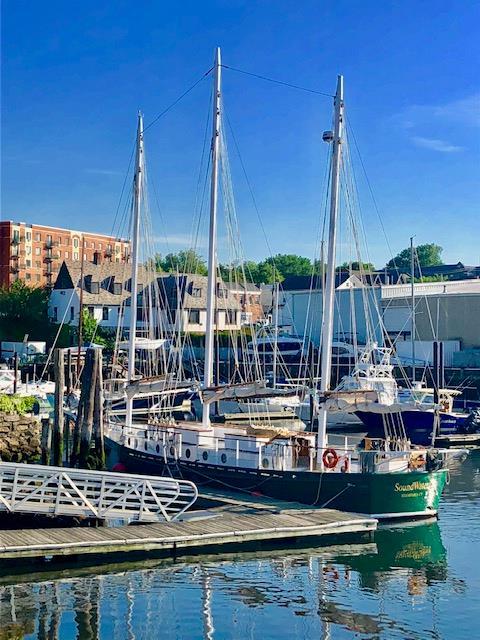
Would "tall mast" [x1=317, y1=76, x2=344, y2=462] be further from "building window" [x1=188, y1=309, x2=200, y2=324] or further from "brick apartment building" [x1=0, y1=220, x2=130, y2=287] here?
"brick apartment building" [x1=0, y1=220, x2=130, y2=287]

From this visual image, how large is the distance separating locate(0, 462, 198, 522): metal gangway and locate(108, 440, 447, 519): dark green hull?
16.2ft

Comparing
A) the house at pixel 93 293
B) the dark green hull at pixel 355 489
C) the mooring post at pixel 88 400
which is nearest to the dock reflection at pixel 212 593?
the dark green hull at pixel 355 489

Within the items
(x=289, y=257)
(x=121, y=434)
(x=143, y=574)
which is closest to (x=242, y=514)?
(x=143, y=574)

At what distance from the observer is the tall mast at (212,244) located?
119 ft

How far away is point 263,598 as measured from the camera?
73.7 feet

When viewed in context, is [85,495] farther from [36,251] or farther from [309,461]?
[36,251]

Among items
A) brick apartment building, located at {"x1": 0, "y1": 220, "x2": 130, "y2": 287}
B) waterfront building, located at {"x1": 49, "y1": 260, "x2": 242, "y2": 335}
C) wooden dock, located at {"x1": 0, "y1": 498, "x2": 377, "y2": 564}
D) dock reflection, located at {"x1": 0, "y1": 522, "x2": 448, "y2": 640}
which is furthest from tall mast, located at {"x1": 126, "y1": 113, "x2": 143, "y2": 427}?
brick apartment building, located at {"x1": 0, "y1": 220, "x2": 130, "y2": 287}

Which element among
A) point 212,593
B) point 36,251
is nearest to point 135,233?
point 212,593

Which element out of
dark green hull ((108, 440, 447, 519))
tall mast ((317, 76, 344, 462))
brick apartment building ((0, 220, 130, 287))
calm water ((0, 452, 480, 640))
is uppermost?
brick apartment building ((0, 220, 130, 287))

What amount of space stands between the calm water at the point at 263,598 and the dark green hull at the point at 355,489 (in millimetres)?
2568

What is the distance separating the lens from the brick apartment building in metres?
117

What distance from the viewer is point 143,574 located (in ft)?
78.9

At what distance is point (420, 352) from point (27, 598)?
64858mm

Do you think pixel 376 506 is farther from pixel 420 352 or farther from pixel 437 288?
pixel 437 288
